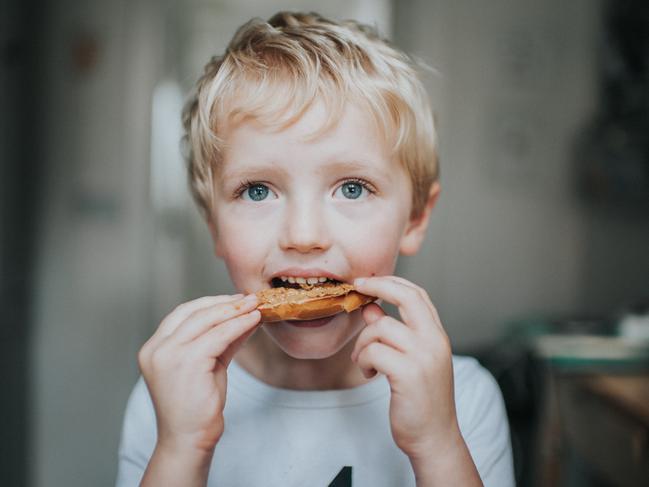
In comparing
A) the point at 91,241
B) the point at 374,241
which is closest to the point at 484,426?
the point at 374,241

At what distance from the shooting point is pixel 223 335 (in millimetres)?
725

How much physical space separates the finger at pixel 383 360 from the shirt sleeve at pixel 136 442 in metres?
0.35

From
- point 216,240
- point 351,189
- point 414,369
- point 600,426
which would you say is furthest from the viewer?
point 600,426

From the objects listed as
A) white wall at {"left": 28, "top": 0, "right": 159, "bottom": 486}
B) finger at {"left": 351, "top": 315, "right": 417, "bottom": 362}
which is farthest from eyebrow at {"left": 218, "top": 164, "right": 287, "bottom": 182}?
white wall at {"left": 28, "top": 0, "right": 159, "bottom": 486}

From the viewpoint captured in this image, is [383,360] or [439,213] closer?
[383,360]

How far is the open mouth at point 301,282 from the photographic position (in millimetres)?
798

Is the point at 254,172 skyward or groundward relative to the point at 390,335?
skyward

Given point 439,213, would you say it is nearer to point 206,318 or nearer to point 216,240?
point 216,240

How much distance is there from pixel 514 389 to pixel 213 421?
1.67 meters

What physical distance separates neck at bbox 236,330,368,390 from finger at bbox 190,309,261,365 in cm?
21

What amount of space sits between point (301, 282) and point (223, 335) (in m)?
0.13

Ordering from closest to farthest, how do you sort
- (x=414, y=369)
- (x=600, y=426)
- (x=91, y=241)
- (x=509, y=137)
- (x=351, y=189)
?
(x=414, y=369)
(x=351, y=189)
(x=600, y=426)
(x=91, y=241)
(x=509, y=137)

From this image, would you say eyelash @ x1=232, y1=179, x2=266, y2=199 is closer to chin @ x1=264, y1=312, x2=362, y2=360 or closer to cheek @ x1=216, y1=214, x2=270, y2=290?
cheek @ x1=216, y1=214, x2=270, y2=290

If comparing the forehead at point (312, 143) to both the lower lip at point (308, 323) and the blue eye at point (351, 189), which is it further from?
the lower lip at point (308, 323)
